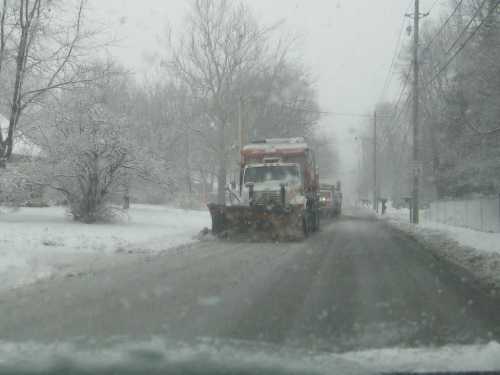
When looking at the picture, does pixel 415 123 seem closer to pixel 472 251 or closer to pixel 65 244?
pixel 472 251

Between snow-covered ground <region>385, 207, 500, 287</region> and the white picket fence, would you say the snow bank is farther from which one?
the white picket fence

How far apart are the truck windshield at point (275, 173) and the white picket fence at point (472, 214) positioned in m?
7.73

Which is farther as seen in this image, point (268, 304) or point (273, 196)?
point (273, 196)

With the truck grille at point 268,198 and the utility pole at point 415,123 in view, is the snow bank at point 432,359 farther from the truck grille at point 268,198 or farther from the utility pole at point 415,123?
the utility pole at point 415,123

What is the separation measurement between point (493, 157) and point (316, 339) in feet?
58.8

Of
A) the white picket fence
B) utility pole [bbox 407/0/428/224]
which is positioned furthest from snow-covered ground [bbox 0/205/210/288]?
utility pole [bbox 407/0/428/224]

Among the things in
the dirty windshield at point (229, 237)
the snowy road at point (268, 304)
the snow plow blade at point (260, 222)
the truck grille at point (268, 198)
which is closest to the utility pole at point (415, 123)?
the dirty windshield at point (229, 237)

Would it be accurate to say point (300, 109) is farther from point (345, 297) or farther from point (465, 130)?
point (345, 297)

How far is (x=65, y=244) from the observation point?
13.4 meters

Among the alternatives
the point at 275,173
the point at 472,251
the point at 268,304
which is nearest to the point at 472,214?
the point at 275,173

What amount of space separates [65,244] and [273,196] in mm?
7507

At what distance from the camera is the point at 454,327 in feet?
18.7

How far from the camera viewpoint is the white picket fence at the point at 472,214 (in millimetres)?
20531

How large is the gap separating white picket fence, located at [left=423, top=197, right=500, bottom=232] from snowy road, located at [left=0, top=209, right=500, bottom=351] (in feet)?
33.8
